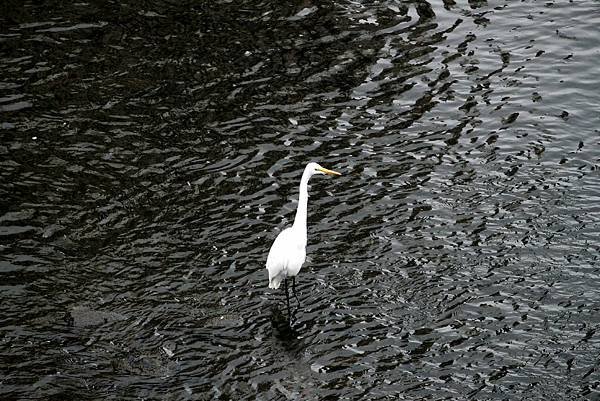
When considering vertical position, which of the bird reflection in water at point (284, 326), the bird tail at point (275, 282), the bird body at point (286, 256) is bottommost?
the bird reflection in water at point (284, 326)

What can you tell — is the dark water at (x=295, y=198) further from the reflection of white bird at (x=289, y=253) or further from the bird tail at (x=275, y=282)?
the reflection of white bird at (x=289, y=253)

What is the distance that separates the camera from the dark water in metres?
15.6

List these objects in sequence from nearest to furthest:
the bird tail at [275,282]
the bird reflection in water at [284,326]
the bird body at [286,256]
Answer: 1. the bird reflection in water at [284,326]
2. the bird body at [286,256]
3. the bird tail at [275,282]

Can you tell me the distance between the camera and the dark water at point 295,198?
15.6 metres

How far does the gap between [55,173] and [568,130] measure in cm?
1184

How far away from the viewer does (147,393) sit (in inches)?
585

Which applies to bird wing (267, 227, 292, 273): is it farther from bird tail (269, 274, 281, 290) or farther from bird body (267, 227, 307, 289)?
bird tail (269, 274, 281, 290)

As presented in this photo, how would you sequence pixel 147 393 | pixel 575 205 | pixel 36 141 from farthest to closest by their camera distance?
pixel 36 141, pixel 575 205, pixel 147 393

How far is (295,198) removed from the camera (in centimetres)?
1972

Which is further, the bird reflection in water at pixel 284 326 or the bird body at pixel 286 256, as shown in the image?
the bird body at pixel 286 256

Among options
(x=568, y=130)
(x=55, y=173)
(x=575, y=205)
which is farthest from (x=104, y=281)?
(x=568, y=130)

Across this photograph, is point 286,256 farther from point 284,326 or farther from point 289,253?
point 284,326

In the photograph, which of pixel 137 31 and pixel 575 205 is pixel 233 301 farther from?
pixel 137 31

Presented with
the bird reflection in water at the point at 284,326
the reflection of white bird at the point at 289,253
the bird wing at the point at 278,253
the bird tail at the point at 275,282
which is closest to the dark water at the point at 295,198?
the bird reflection in water at the point at 284,326
